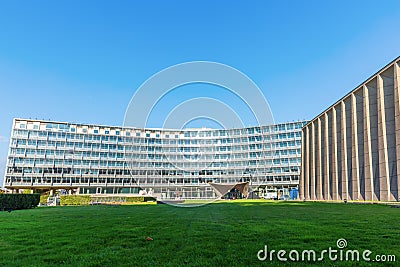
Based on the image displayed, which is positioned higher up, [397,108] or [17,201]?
[397,108]

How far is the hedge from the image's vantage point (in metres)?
26.5

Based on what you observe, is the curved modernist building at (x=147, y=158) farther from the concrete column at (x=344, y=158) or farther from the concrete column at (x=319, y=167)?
the concrete column at (x=344, y=158)

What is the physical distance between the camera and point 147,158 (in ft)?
355

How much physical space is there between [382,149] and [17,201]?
39.6 m

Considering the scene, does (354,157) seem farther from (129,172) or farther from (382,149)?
(129,172)

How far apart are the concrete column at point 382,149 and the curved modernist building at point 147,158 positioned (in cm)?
6763

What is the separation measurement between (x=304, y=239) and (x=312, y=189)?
2246 inches

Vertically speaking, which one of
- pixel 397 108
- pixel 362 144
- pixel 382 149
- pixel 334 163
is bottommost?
pixel 334 163

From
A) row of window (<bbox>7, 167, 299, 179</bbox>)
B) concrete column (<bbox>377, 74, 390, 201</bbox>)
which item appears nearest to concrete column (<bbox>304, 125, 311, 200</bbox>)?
concrete column (<bbox>377, 74, 390, 201</bbox>)

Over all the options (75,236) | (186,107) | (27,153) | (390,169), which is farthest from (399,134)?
(27,153)

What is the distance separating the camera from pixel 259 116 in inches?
819

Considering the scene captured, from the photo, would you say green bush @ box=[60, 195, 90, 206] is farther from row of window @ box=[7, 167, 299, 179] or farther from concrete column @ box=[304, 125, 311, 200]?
row of window @ box=[7, 167, 299, 179]

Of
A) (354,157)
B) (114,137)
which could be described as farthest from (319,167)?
(114,137)

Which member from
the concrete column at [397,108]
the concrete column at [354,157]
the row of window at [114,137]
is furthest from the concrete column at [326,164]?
the row of window at [114,137]
